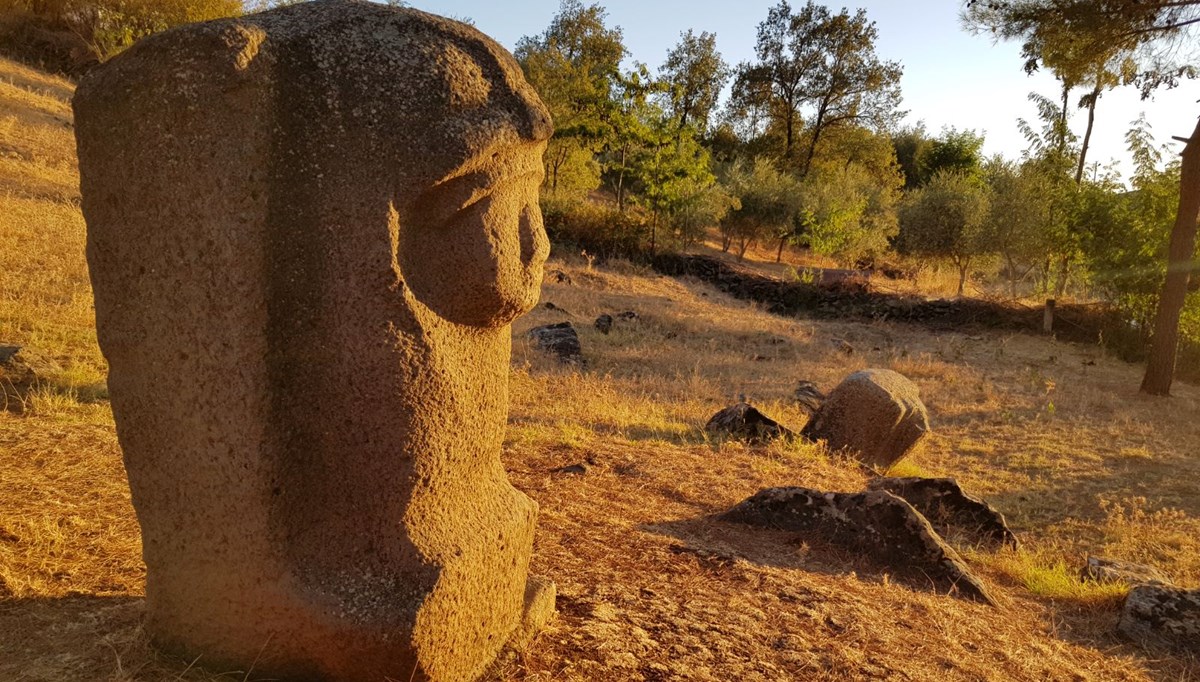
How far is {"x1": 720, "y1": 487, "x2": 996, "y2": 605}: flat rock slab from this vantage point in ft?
14.7

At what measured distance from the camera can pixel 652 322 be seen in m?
14.2

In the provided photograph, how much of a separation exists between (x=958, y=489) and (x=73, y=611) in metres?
5.44

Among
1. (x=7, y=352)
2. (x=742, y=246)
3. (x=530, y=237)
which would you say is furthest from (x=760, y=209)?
(x=530, y=237)

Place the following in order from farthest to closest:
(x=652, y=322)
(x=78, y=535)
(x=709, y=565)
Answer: (x=652, y=322), (x=709, y=565), (x=78, y=535)

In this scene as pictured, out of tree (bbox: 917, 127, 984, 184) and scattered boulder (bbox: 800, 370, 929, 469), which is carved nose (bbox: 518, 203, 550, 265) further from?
tree (bbox: 917, 127, 984, 184)

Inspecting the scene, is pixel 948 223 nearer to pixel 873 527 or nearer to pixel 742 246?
pixel 742 246

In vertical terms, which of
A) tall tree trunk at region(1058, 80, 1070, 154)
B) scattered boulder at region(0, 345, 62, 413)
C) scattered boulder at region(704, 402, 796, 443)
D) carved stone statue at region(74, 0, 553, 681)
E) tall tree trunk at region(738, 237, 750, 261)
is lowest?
scattered boulder at region(704, 402, 796, 443)

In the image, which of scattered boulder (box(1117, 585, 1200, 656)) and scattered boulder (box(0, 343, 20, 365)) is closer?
scattered boulder (box(1117, 585, 1200, 656))

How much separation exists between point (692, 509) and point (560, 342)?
19.2 feet

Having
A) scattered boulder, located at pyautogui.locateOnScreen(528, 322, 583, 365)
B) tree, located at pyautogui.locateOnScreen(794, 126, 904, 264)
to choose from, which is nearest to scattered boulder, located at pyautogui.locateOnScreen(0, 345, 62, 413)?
scattered boulder, located at pyautogui.locateOnScreen(528, 322, 583, 365)

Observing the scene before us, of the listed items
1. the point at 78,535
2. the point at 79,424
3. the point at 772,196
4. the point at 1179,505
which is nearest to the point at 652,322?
the point at 1179,505

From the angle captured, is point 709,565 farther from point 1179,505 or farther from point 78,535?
point 1179,505

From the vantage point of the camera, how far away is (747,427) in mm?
7562

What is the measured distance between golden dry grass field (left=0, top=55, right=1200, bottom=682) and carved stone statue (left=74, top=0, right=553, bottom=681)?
322 mm
